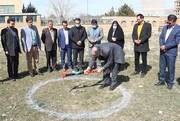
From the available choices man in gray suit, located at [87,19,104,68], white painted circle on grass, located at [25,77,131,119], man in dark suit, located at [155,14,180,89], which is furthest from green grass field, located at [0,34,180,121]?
man in gray suit, located at [87,19,104,68]

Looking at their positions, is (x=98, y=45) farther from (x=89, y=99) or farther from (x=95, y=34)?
(x=95, y=34)

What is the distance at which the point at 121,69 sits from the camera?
26.2 ft

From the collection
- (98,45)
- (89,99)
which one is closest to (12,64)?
(89,99)

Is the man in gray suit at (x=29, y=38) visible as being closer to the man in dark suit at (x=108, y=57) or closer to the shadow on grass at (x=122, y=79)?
the man in dark suit at (x=108, y=57)

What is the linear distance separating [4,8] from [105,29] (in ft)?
79.6

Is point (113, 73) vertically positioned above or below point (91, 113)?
above

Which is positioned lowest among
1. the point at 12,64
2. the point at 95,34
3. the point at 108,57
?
the point at 12,64

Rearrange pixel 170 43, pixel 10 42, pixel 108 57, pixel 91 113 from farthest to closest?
pixel 10 42, pixel 170 43, pixel 108 57, pixel 91 113

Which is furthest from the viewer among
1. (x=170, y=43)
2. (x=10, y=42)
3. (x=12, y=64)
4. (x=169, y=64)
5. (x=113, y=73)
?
(x=12, y=64)

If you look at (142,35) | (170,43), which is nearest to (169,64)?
(170,43)

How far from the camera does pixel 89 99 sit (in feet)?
17.1

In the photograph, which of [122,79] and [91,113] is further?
[122,79]

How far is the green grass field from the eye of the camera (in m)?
4.40

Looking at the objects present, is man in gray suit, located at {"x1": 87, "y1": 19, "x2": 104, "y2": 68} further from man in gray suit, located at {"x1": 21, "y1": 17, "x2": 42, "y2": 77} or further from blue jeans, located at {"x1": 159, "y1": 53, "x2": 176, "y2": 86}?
blue jeans, located at {"x1": 159, "y1": 53, "x2": 176, "y2": 86}
